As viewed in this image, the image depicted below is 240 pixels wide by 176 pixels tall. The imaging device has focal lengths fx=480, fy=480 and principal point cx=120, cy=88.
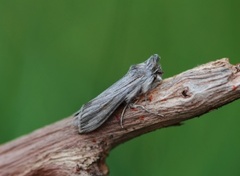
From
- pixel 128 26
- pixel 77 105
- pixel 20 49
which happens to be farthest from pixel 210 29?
pixel 20 49

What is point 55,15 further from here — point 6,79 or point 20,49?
point 6,79

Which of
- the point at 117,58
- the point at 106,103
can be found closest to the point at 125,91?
the point at 106,103

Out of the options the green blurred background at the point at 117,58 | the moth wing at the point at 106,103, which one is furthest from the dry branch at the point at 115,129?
the green blurred background at the point at 117,58

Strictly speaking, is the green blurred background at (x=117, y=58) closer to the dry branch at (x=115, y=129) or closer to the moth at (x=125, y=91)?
the dry branch at (x=115, y=129)

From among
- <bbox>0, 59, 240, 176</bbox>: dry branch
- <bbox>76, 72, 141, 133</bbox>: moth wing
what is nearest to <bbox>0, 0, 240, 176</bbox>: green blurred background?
<bbox>0, 59, 240, 176</bbox>: dry branch

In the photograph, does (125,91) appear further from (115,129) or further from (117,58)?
(117,58)

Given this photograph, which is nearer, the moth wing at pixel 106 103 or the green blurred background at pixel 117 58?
the moth wing at pixel 106 103
